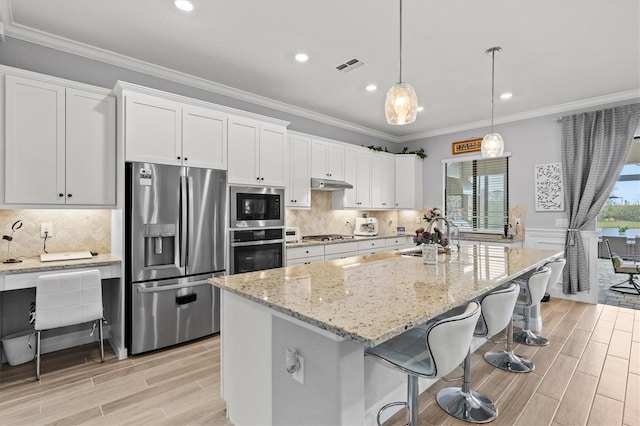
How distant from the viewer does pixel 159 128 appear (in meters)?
3.07

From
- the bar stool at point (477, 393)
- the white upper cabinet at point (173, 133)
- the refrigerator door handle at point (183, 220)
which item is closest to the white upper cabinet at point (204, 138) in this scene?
the white upper cabinet at point (173, 133)

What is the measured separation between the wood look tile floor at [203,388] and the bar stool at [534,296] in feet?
0.48

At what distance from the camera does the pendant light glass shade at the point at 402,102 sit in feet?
7.18

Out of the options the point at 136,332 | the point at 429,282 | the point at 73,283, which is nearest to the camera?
the point at 429,282

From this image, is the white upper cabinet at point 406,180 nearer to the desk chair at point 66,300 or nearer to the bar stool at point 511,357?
the bar stool at point 511,357

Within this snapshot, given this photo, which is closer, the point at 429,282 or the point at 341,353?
the point at 341,353

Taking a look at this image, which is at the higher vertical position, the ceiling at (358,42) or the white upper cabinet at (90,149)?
the ceiling at (358,42)

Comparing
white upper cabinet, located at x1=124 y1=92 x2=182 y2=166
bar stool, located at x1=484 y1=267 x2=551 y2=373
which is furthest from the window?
white upper cabinet, located at x1=124 y1=92 x2=182 y2=166

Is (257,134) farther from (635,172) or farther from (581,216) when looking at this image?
(635,172)

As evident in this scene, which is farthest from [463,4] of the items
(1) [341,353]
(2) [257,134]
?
(1) [341,353]

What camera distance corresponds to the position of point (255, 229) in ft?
12.3

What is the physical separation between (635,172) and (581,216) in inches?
38.9

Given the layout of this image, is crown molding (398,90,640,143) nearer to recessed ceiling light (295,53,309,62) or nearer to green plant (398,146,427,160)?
green plant (398,146,427,160)

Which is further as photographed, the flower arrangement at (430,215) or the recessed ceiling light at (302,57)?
the recessed ceiling light at (302,57)
